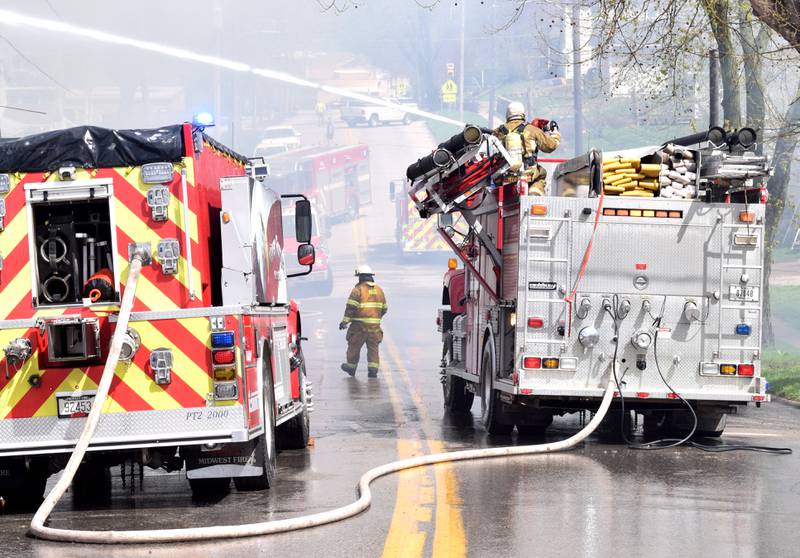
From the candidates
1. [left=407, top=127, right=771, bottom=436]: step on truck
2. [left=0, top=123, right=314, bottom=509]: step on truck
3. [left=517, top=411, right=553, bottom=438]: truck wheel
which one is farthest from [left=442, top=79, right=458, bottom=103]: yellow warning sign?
[left=0, top=123, right=314, bottom=509]: step on truck

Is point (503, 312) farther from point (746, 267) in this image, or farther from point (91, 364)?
point (91, 364)

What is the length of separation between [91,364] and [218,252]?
1.52m

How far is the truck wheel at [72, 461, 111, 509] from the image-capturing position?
9.80m

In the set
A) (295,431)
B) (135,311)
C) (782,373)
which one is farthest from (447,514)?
(782,373)

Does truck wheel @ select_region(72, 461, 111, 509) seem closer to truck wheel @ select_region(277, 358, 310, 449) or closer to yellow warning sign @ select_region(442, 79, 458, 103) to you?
truck wheel @ select_region(277, 358, 310, 449)

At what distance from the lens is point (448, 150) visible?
531 inches

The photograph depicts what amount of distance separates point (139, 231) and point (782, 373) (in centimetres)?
1548

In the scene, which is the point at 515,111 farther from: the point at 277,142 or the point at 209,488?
the point at 277,142

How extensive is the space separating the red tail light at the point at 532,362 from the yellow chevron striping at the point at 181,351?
14.0 ft

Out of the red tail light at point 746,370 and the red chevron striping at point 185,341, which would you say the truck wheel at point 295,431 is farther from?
the red tail light at point 746,370

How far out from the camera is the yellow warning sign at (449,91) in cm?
8375

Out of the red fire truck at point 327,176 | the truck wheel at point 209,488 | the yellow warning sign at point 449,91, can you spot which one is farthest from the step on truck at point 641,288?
the yellow warning sign at point 449,91

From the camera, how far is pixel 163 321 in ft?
29.9

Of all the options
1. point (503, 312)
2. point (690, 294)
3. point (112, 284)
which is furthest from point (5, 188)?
point (690, 294)
